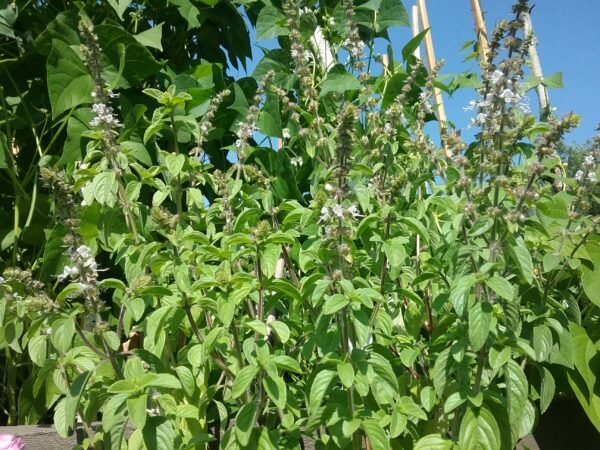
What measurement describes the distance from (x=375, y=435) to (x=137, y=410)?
1.21 feet

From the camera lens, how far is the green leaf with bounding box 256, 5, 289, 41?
6.49 ft

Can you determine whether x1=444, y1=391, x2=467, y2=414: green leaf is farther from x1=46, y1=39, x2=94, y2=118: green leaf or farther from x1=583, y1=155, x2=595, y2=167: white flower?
x1=46, y1=39, x2=94, y2=118: green leaf

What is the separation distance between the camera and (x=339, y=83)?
5.94 feet

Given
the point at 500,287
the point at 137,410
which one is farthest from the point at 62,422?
the point at 500,287

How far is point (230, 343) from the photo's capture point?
1219 mm

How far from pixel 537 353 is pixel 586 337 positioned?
0.32m

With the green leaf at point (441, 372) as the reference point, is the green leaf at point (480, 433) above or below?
below

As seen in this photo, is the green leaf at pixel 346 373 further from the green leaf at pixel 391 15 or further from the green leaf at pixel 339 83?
the green leaf at pixel 391 15

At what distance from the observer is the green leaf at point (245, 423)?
986 millimetres

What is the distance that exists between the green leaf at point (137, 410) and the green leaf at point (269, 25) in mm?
1348

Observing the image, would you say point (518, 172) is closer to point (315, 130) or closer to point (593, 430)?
point (315, 130)

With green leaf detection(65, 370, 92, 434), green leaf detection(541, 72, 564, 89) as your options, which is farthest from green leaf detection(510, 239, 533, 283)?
green leaf detection(541, 72, 564, 89)

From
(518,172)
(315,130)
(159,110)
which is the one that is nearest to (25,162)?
(159,110)

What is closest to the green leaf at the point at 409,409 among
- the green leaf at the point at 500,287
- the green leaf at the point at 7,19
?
the green leaf at the point at 500,287
